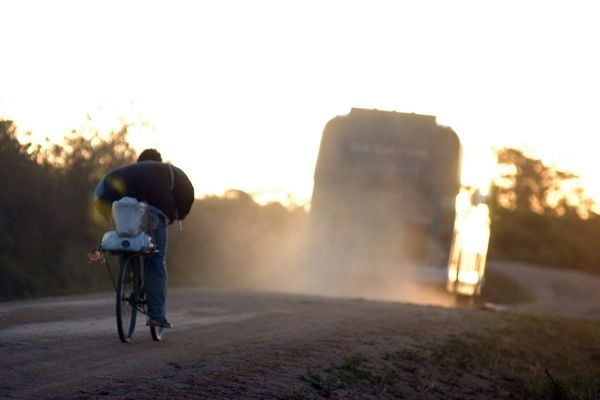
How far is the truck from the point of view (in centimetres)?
2484

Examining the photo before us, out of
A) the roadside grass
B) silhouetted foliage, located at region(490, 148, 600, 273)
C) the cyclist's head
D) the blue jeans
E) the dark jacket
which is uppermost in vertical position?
silhouetted foliage, located at region(490, 148, 600, 273)

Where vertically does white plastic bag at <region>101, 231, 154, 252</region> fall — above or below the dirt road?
above

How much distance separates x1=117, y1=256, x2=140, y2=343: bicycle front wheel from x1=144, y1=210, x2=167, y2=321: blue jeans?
11 centimetres

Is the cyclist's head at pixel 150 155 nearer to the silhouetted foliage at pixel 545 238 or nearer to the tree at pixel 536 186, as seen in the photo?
the silhouetted foliage at pixel 545 238

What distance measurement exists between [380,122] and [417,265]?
2.92 metres

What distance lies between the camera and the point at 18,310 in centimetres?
1437

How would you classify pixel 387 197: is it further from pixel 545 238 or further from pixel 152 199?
pixel 545 238

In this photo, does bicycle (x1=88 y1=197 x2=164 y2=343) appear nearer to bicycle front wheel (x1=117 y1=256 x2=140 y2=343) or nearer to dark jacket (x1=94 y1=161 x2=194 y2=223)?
bicycle front wheel (x1=117 y1=256 x2=140 y2=343)

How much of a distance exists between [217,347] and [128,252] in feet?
4.04

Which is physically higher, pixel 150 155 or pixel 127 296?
pixel 150 155

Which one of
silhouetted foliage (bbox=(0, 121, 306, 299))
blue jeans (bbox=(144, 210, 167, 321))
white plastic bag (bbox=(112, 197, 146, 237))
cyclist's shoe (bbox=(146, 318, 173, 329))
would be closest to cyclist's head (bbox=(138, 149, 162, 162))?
blue jeans (bbox=(144, 210, 167, 321))

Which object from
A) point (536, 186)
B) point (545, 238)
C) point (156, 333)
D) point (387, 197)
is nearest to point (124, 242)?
point (156, 333)

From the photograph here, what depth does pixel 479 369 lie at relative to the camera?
14.0m

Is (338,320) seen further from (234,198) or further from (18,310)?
(234,198)
